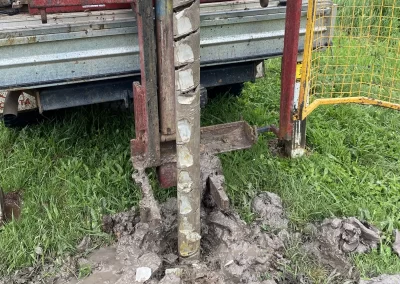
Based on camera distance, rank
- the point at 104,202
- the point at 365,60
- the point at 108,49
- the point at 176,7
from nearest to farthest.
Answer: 1. the point at 176,7
2. the point at 108,49
3. the point at 104,202
4. the point at 365,60

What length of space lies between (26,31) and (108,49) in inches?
18.2

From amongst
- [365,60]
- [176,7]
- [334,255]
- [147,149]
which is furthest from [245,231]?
[365,60]

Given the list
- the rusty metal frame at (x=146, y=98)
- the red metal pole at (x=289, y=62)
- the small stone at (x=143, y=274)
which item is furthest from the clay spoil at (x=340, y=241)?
the rusty metal frame at (x=146, y=98)

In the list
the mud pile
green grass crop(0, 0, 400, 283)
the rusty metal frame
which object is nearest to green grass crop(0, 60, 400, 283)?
green grass crop(0, 0, 400, 283)

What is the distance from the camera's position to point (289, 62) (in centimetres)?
318

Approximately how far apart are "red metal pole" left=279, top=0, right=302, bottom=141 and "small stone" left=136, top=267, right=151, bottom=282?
136 cm

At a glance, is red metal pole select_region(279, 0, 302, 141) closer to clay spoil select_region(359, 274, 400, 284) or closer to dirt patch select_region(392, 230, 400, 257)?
dirt patch select_region(392, 230, 400, 257)

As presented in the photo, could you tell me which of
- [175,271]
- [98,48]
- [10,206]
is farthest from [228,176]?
[10,206]

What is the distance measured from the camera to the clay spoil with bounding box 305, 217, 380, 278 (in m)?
2.86

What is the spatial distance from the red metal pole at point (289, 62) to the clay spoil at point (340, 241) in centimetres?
71

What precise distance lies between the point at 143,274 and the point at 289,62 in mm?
1623

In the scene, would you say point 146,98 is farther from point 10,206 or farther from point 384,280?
point 384,280

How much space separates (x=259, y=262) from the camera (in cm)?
272

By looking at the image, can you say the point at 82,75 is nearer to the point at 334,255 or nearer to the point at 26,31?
the point at 26,31
